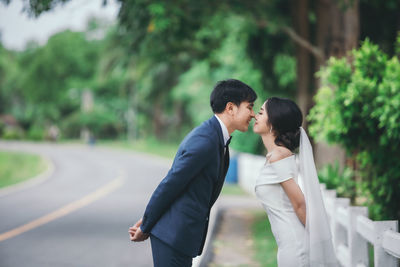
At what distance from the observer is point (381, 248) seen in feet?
14.6

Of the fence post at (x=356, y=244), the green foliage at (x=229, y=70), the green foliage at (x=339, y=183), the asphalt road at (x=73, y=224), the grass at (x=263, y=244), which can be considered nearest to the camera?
the fence post at (x=356, y=244)

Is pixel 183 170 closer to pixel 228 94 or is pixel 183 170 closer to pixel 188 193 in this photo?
pixel 188 193

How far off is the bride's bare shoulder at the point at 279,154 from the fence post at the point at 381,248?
4.61ft

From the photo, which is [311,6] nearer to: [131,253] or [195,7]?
[195,7]

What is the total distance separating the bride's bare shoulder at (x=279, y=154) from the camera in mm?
3501

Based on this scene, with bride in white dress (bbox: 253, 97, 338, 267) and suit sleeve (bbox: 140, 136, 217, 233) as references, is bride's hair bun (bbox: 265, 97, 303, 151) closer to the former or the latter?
bride in white dress (bbox: 253, 97, 338, 267)

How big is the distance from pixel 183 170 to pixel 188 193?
17cm

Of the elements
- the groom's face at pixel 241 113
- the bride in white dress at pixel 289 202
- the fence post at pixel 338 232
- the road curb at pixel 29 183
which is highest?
the groom's face at pixel 241 113

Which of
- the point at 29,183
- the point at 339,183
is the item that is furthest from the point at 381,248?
the point at 29,183

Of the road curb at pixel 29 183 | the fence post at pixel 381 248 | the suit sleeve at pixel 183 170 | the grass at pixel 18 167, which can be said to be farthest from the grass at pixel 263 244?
the grass at pixel 18 167

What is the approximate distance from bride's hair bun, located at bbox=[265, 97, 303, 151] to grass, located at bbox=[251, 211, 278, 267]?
4.31 m

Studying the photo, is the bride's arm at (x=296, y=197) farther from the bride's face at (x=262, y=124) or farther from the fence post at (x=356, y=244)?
the fence post at (x=356, y=244)

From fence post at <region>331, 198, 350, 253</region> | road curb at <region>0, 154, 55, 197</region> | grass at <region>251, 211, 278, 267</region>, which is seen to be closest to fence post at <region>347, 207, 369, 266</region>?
fence post at <region>331, 198, 350, 253</region>

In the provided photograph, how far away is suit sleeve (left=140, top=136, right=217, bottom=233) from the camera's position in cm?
331
